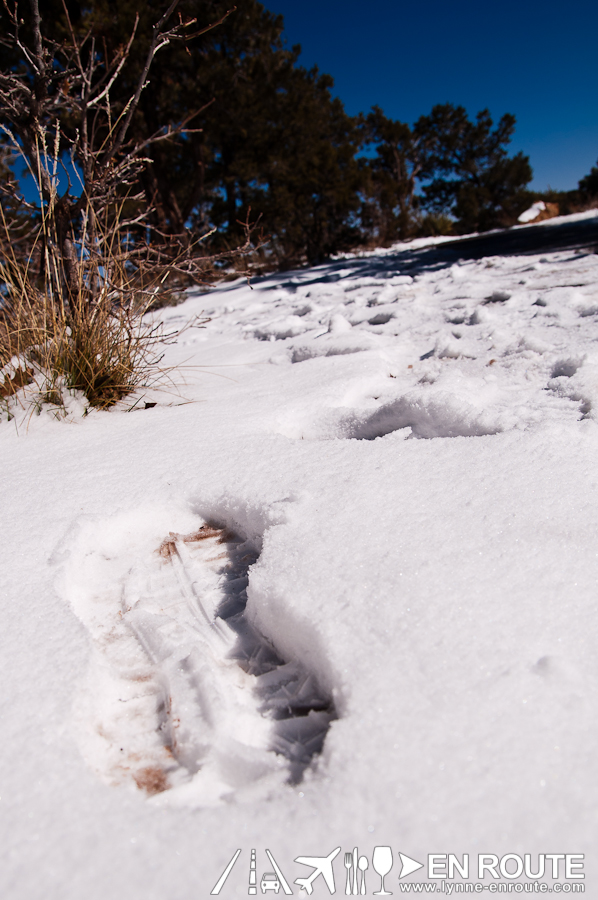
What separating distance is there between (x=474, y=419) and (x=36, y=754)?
920mm

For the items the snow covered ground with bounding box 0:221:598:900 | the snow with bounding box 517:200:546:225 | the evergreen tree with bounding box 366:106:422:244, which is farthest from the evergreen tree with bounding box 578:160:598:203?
the snow covered ground with bounding box 0:221:598:900

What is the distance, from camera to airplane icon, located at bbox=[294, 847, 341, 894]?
0.38 m

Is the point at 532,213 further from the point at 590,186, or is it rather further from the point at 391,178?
the point at 391,178

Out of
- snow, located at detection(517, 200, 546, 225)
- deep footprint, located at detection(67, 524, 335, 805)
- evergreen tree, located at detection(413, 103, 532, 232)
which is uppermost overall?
evergreen tree, located at detection(413, 103, 532, 232)

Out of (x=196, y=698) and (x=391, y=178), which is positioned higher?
(x=391, y=178)

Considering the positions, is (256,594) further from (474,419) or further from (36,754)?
(474,419)

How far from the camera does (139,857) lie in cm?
40

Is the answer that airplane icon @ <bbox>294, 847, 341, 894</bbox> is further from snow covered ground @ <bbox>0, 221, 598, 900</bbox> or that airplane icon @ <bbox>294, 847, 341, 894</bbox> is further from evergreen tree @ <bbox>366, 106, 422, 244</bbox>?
evergreen tree @ <bbox>366, 106, 422, 244</bbox>

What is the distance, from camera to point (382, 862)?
0.39 metres

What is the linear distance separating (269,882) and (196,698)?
20 centimetres
